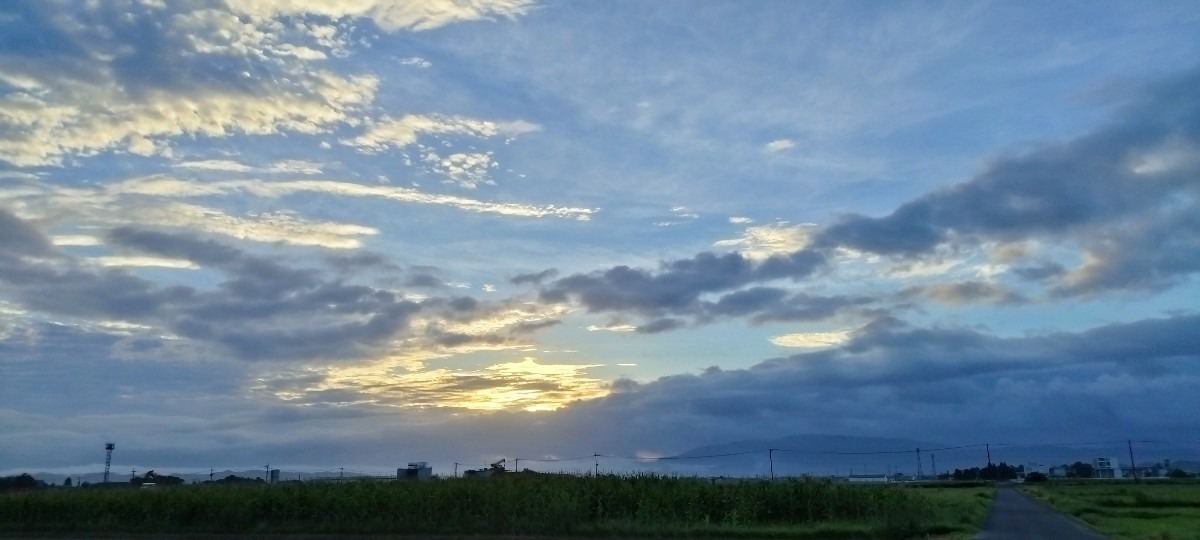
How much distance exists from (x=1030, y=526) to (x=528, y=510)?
15.7 m

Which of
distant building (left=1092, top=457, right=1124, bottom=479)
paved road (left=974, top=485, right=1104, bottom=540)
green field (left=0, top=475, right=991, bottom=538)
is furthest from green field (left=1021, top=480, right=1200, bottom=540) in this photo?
distant building (left=1092, top=457, right=1124, bottom=479)

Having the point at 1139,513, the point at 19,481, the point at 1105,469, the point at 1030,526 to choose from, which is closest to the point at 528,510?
the point at 1030,526

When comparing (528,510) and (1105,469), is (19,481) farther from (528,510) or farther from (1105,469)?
(1105,469)

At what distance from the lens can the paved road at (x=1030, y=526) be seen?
2388 cm

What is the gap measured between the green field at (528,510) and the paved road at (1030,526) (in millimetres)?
933

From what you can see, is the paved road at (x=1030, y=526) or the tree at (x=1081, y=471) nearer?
the paved road at (x=1030, y=526)

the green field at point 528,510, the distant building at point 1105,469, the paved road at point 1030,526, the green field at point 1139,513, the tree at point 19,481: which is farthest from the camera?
the distant building at point 1105,469

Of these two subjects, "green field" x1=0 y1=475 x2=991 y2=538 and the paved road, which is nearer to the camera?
the paved road

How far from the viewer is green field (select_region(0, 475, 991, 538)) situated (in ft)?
85.0

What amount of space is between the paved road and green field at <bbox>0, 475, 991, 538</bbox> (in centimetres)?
93

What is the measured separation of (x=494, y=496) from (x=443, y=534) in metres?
2.06

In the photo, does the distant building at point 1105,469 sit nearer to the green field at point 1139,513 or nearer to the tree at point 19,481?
the green field at point 1139,513

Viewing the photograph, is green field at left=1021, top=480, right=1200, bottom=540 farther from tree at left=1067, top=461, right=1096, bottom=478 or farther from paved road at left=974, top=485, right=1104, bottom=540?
tree at left=1067, top=461, right=1096, bottom=478

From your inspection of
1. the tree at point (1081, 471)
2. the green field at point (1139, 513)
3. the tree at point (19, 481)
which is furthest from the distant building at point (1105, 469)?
the tree at point (19, 481)
